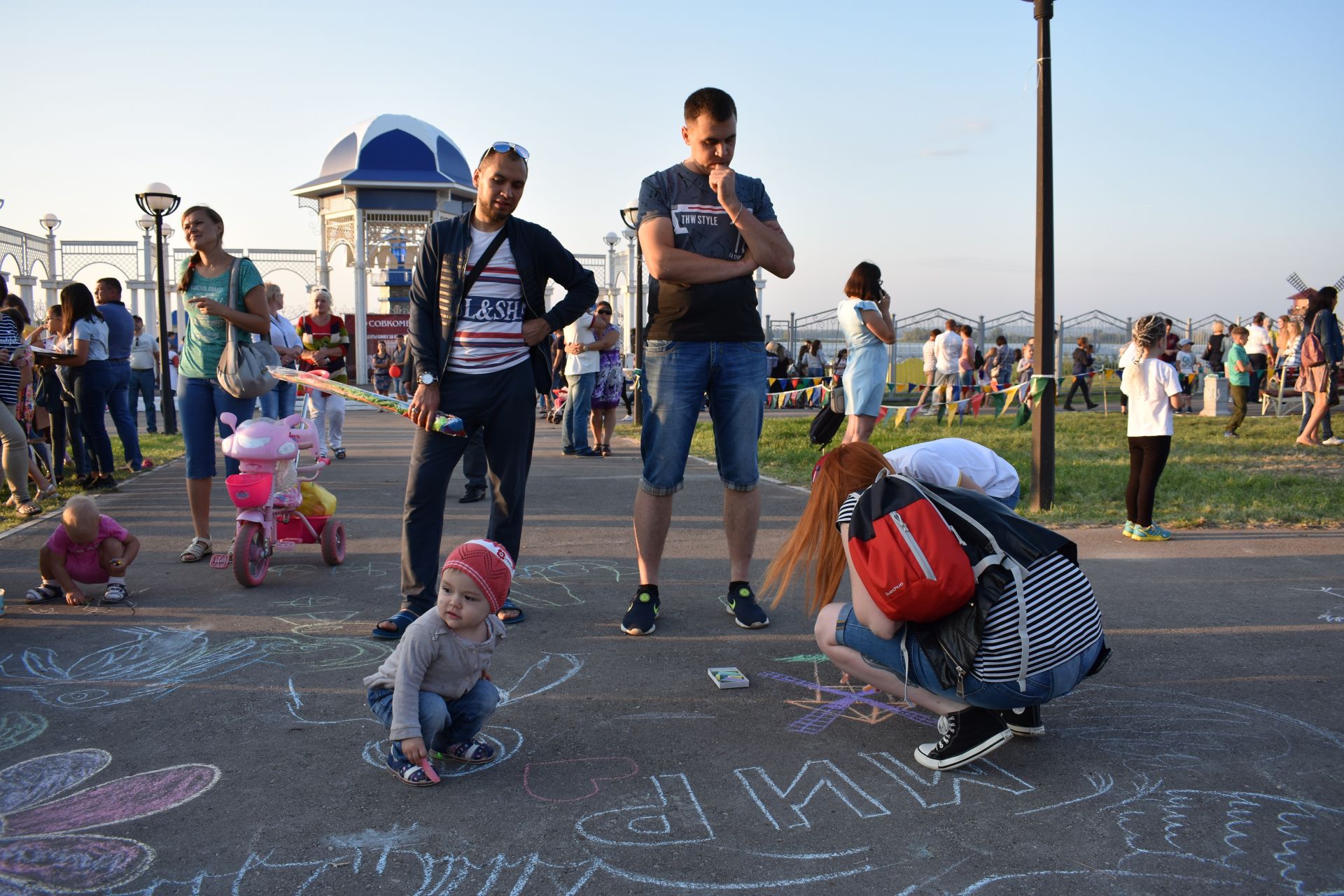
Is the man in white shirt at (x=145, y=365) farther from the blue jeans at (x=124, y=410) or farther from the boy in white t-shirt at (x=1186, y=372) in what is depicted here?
the boy in white t-shirt at (x=1186, y=372)

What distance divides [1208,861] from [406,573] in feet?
9.99

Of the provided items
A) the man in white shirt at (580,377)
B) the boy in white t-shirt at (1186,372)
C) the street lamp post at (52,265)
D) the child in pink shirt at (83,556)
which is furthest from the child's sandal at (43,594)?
the street lamp post at (52,265)

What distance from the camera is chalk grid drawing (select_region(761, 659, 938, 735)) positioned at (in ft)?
10.9

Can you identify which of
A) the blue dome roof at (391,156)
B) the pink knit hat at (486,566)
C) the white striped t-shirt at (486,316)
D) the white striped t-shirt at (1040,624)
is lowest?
the white striped t-shirt at (1040,624)

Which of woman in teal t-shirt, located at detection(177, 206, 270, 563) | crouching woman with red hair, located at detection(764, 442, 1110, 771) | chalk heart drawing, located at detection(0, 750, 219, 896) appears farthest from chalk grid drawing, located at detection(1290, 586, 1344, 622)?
woman in teal t-shirt, located at detection(177, 206, 270, 563)

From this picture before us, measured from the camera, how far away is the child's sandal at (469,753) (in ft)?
9.82

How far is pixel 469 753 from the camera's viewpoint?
2988 millimetres

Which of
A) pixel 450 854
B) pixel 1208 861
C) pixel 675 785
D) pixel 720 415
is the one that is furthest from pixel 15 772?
pixel 1208 861

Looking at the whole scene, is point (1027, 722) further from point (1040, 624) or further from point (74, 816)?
point (74, 816)

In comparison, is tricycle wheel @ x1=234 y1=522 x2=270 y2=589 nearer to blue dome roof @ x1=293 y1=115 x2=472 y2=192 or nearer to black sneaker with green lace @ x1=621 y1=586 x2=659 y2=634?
black sneaker with green lace @ x1=621 y1=586 x2=659 y2=634

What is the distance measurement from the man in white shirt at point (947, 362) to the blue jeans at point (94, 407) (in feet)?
46.7

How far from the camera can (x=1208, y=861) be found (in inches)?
94.7

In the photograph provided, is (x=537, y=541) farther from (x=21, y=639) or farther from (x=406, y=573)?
(x=21, y=639)

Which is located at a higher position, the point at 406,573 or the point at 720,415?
the point at 720,415
